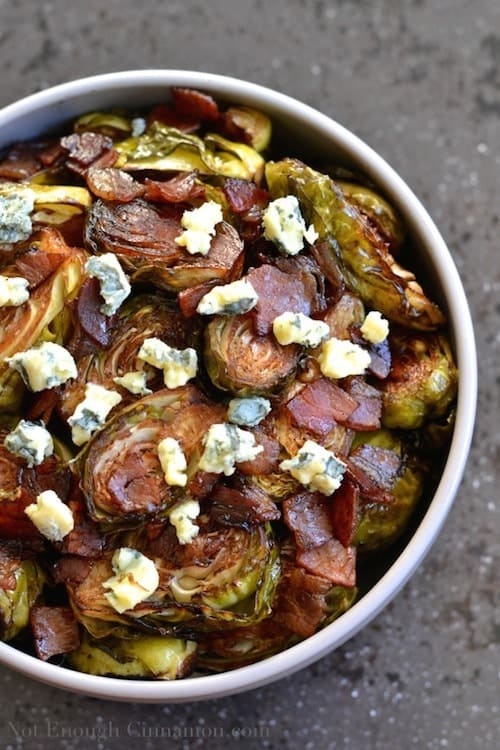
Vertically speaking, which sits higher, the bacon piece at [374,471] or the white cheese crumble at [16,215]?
the white cheese crumble at [16,215]

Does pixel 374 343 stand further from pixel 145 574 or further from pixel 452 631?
pixel 452 631

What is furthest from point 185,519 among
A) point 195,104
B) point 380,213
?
point 195,104

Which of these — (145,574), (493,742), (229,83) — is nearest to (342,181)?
(229,83)

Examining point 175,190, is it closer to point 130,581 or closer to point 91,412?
point 91,412

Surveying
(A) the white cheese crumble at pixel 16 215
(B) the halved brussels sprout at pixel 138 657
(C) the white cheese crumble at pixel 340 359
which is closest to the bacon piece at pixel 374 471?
(C) the white cheese crumble at pixel 340 359

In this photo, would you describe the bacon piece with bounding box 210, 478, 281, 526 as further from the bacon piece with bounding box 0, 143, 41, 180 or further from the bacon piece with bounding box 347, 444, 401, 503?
the bacon piece with bounding box 0, 143, 41, 180

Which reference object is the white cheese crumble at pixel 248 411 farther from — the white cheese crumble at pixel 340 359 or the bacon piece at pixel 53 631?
the bacon piece at pixel 53 631

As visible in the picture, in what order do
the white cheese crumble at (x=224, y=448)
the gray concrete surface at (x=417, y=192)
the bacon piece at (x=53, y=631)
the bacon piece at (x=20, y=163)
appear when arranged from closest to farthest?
the white cheese crumble at (x=224, y=448) → the bacon piece at (x=53, y=631) → the bacon piece at (x=20, y=163) → the gray concrete surface at (x=417, y=192)
